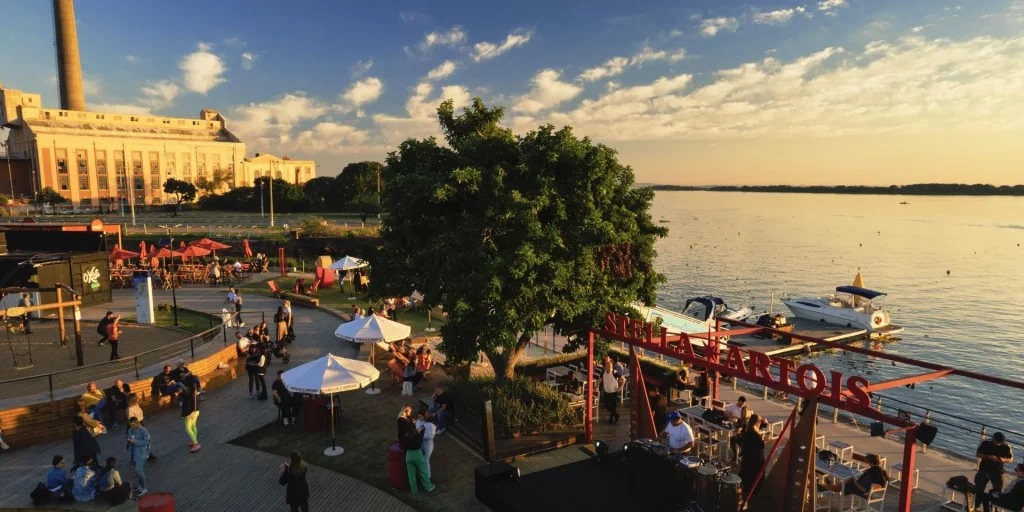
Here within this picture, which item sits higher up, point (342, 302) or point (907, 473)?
point (907, 473)

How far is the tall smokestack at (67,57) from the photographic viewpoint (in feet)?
409

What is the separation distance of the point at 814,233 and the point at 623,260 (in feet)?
425

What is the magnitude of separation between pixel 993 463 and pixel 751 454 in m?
4.01

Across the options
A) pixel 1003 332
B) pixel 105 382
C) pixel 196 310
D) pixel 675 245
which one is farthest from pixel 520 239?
pixel 675 245

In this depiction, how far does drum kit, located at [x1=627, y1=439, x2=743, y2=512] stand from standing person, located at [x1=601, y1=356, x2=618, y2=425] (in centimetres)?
350

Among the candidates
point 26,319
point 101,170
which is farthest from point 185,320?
point 101,170

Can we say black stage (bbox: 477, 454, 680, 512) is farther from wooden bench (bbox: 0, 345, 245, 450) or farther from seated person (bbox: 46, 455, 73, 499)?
wooden bench (bbox: 0, 345, 245, 450)

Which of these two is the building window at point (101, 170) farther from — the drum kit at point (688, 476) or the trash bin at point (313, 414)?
the drum kit at point (688, 476)

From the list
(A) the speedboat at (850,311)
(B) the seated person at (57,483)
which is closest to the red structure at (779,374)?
(B) the seated person at (57,483)

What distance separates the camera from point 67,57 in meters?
128

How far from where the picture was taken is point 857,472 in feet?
34.4

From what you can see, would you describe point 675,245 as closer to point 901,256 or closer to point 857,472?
point 901,256

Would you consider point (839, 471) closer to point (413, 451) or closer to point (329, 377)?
point (413, 451)

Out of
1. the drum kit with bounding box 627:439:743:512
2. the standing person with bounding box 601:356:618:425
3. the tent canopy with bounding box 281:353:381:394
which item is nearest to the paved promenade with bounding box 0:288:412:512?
the tent canopy with bounding box 281:353:381:394
